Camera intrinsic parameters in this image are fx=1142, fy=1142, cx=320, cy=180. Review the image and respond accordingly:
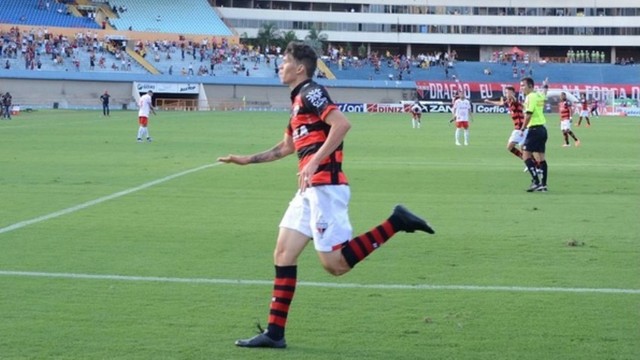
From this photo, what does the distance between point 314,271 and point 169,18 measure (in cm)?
9663

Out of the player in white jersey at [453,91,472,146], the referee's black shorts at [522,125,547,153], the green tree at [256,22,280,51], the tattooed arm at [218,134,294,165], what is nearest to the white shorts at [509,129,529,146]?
the referee's black shorts at [522,125,547,153]

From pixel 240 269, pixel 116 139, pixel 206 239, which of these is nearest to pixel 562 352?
pixel 240 269

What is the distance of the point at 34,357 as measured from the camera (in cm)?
750

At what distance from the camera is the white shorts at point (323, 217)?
8.00 meters

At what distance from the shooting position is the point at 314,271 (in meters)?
11.3

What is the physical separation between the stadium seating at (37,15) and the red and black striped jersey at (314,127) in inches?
3552

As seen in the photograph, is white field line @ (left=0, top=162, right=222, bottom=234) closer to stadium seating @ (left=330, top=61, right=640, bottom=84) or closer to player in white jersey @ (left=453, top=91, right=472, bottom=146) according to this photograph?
player in white jersey @ (left=453, top=91, right=472, bottom=146)

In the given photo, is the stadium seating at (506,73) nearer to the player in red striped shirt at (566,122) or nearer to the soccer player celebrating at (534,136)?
the player in red striped shirt at (566,122)

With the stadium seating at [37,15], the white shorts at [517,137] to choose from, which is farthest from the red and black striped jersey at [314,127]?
the stadium seating at [37,15]

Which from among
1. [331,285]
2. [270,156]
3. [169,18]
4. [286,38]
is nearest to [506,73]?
[286,38]

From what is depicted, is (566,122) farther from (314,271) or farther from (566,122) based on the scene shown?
(314,271)

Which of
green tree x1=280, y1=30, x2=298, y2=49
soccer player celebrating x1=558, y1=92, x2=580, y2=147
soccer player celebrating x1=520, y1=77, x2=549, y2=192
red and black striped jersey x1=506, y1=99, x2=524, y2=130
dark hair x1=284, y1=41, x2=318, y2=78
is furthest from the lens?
green tree x1=280, y1=30, x2=298, y2=49

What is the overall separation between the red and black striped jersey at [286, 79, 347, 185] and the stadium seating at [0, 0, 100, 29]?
296ft

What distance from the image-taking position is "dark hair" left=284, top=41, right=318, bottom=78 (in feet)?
26.6
